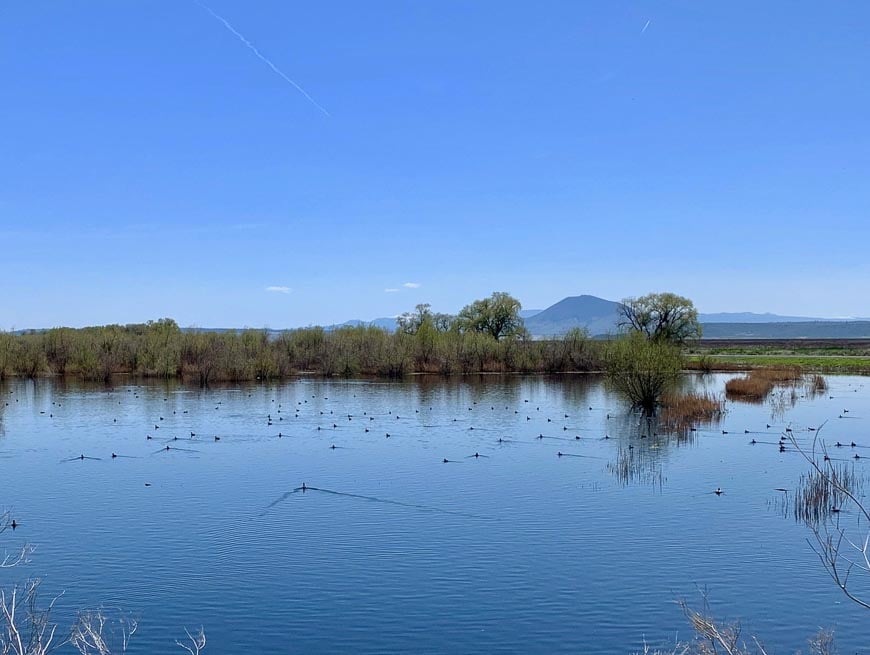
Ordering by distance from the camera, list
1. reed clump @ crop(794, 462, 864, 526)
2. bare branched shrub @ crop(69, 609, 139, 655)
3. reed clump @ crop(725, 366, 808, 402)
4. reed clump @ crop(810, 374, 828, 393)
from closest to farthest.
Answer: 1. bare branched shrub @ crop(69, 609, 139, 655)
2. reed clump @ crop(794, 462, 864, 526)
3. reed clump @ crop(725, 366, 808, 402)
4. reed clump @ crop(810, 374, 828, 393)

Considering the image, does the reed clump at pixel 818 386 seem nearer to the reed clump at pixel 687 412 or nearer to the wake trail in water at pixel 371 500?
the reed clump at pixel 687 412

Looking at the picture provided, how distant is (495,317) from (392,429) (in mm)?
58504

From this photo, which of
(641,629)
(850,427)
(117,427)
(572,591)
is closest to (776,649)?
(641,629)

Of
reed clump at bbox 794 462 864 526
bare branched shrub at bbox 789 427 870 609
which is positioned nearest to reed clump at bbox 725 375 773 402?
reed clump at bbox 794 462 864 526

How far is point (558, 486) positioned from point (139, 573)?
11.9 m

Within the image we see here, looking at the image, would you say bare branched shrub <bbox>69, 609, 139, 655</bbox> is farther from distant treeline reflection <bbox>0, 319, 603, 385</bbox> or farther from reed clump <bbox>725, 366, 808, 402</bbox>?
distant treeline reflection <bbox>0, 319, 603, 385</bbox>

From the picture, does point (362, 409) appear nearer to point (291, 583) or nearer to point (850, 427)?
point (850, 427)

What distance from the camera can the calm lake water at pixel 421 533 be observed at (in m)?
13.6

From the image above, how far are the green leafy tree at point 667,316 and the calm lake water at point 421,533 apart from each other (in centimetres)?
5419

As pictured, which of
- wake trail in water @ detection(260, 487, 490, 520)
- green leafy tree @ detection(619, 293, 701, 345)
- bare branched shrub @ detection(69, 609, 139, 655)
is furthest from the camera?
green leafy tree @ detection(619, 293, 701, 345)

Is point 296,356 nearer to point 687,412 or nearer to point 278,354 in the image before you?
point 278,354

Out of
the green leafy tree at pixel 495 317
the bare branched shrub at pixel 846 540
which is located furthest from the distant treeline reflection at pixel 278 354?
the bare branched shrub at pixel 846 540

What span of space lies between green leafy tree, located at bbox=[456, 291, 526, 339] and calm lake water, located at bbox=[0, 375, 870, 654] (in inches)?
2216

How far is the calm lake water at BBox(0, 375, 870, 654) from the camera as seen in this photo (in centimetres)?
1357
